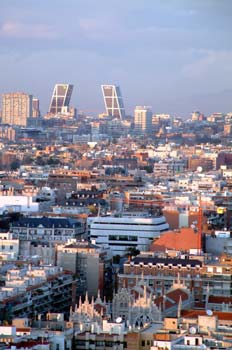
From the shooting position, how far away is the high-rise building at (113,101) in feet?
512

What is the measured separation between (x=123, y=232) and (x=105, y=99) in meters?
119

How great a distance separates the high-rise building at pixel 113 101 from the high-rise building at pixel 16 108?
9103 millimetres

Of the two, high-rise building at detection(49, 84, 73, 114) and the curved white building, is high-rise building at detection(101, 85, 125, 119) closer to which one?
high-rise building at detection(49, 84, 73, 114)

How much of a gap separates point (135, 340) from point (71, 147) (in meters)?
Result: 86.1

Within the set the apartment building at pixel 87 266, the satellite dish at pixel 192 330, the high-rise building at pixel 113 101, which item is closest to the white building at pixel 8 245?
the apartment building at pixel 87 266

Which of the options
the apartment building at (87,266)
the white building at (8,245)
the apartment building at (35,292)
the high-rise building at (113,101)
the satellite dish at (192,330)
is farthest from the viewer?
the high-rise building at (113,101)

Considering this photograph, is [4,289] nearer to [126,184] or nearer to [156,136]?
[126,184]

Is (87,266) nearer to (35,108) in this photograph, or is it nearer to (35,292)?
(35,292)

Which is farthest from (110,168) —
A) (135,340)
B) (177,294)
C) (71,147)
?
(135,340)

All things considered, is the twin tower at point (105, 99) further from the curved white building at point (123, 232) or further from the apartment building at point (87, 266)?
the apartment building at point (87, 266)

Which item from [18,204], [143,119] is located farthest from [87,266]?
[143,119]

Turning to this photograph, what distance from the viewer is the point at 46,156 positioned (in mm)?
95500

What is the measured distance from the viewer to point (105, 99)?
15950 cm

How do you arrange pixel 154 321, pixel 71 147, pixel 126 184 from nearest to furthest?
pixel 154 321 → pixel 126 184 → pixel 71 147
